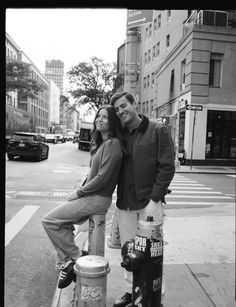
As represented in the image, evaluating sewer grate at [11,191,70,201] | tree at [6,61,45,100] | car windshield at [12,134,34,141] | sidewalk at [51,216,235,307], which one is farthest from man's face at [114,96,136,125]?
tree at [6,61,45,100]

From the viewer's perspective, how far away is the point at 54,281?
404 centimetres

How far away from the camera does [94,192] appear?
10.5 ft

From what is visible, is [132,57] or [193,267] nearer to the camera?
[193,267]

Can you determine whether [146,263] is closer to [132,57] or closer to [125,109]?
[125,109]

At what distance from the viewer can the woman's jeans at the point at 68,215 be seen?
3184 mm

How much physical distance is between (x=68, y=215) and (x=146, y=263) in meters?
0.91

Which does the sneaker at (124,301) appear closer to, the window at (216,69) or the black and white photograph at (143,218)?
the black and white photograph at (143,218)

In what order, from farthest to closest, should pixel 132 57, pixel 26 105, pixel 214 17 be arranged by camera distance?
pixel 26 105 → pixel 132 57 → pixel 214 17

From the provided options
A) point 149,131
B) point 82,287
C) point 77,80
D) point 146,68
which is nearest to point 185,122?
point 149,131

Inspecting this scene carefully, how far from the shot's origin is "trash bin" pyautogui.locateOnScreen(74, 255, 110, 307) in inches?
104

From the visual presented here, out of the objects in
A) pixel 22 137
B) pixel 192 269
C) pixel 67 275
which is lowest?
pixel 192 269

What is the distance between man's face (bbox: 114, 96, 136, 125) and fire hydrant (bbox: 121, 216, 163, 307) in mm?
922

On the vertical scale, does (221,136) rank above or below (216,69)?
below

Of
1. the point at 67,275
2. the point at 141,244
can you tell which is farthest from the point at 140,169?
the point at 67,275
